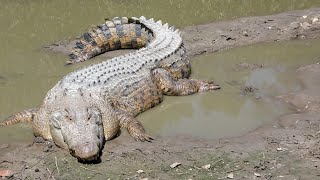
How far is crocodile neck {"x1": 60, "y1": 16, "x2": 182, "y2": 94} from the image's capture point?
657cm

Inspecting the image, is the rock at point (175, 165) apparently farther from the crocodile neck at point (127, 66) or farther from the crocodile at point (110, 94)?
the crocodile neck at point (127, 66)

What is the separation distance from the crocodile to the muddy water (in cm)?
22

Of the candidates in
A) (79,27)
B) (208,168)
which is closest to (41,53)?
(79,27)

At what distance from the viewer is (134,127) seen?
245 inches

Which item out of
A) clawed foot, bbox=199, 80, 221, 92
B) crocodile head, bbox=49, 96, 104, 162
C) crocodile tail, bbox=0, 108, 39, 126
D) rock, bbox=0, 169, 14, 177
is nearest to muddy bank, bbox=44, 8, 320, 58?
clawed foot, bbox=199, 80, 221, 92

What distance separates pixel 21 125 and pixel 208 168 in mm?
2651

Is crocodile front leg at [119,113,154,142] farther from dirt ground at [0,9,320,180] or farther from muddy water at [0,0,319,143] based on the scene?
muddy water at [0,0,319,143]

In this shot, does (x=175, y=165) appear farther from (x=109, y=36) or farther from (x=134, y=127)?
(x=109, y=36)

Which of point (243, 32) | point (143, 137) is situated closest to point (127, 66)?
point (143, 137)

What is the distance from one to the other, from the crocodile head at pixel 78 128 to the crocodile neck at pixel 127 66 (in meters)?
0.40

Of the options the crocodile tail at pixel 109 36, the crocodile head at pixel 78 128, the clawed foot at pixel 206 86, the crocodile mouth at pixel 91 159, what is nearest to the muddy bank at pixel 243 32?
the crocodile tail at pixel 109 36

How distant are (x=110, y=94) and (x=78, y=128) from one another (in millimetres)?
1009

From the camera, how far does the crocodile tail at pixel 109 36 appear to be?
29.7 feet

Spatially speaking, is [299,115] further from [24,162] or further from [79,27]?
[79,27]
